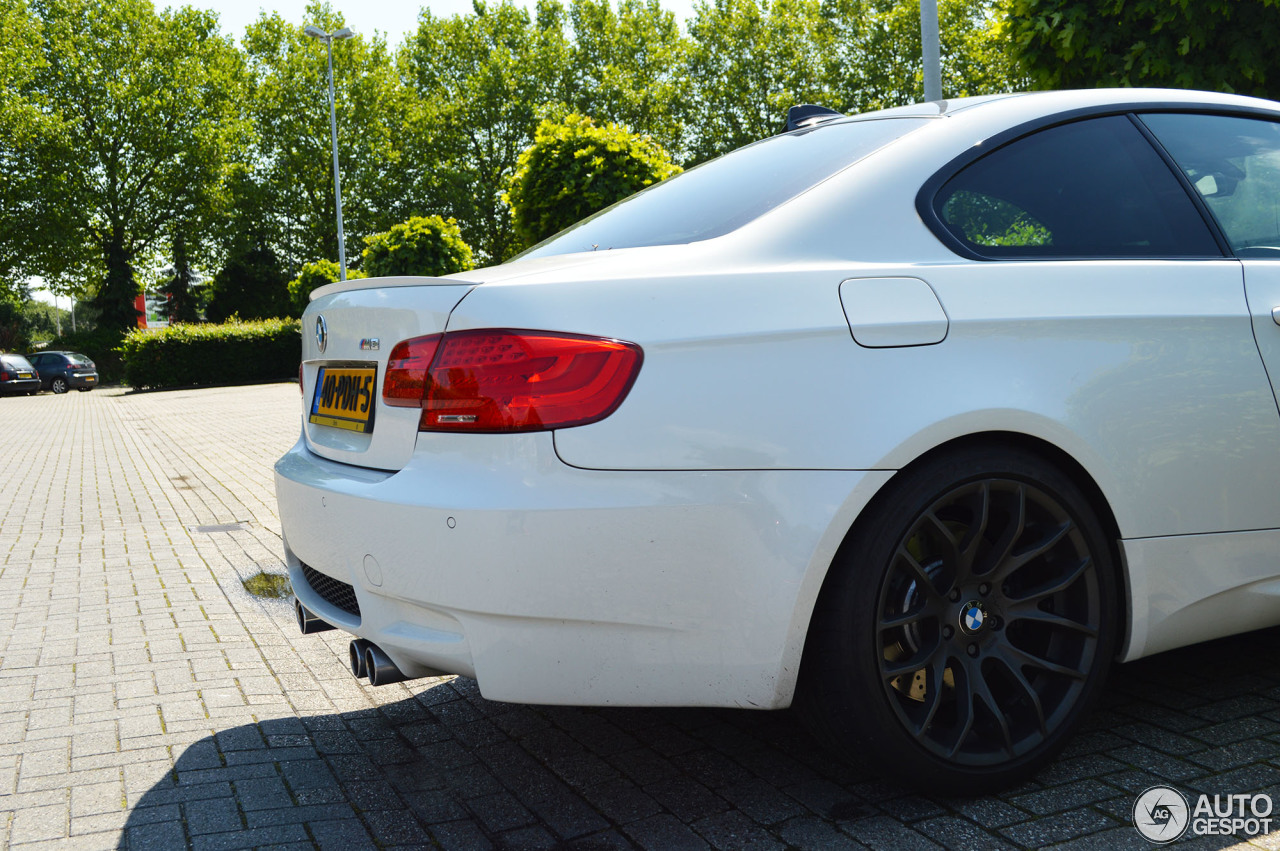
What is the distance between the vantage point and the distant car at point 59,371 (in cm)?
3494

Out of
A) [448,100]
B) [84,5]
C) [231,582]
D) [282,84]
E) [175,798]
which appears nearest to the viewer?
[175,798]

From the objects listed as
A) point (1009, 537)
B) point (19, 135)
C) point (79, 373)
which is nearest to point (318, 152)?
point (19, 135)

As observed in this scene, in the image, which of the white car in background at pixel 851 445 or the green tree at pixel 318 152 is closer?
the white car in background at pixel 851 445

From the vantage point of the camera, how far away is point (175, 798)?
2846mm

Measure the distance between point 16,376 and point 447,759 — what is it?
35.0 meters

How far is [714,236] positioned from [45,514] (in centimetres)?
714

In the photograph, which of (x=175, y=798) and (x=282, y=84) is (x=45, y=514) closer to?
(x=175, y=798)

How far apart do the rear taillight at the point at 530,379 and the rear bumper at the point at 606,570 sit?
0.15 feet

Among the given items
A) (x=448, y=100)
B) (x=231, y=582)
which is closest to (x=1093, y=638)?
(x=231, y=582)

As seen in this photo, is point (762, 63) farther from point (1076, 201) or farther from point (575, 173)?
point (1076, 201)

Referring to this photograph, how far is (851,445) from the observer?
2336 mm

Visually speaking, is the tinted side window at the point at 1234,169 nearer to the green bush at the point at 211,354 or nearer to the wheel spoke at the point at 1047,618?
the wheel spoke at the point at 1047,618

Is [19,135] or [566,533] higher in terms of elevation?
[19,135]

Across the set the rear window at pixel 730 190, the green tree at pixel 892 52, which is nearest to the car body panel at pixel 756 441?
the rear window at pixel 730 190
